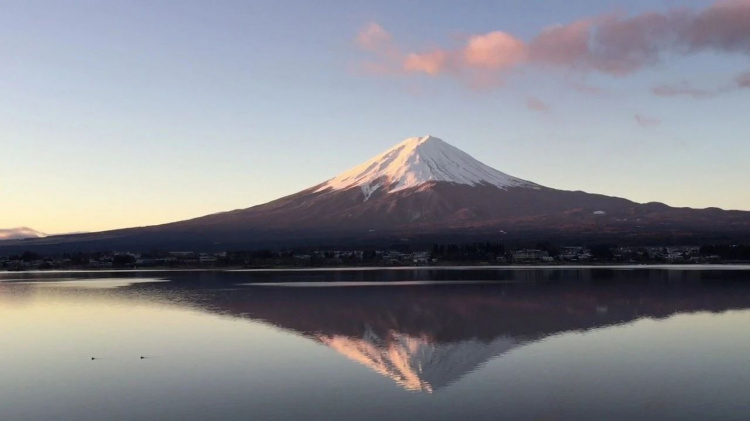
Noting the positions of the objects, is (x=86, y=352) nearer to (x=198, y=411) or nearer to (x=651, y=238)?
(x=198, y=411)

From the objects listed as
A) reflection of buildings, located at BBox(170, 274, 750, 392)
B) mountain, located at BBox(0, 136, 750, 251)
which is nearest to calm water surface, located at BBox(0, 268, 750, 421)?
reflection of buildings, located at BBox(170, 274, 750, 392)

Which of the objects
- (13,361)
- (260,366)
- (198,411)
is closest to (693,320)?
(260,366)

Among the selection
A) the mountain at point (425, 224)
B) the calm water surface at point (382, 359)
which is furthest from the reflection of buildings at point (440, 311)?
the mountain at point (425, 224)

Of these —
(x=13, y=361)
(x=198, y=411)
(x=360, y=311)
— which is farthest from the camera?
(x=360, y=311)

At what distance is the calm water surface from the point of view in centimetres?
1638

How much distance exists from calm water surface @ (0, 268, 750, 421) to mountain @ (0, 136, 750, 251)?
108 meters

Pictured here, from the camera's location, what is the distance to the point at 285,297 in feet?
154

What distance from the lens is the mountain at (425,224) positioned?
496ft

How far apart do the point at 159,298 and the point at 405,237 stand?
354 feet

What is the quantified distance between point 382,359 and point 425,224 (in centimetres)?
15143

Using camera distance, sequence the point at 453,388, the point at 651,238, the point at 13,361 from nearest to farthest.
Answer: the point at 453,388
the point at 13,361
the point at 651,238

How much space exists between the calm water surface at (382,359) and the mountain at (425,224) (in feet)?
355

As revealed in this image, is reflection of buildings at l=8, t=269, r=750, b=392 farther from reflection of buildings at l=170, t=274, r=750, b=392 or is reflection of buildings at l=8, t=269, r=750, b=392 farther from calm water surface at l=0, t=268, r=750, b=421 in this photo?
calm water surface at l=0, t=268, r=750, b=421

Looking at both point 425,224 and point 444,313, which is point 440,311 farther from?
point 425,224
